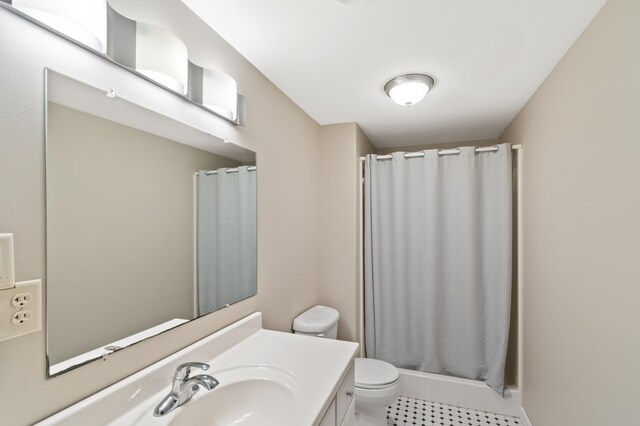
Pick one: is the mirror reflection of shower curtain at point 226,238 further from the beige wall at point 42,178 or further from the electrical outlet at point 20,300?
the electrical outlet at point 20,300

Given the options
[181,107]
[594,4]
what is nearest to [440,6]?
[594,4]

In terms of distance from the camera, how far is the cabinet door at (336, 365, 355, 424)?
1.07 metres

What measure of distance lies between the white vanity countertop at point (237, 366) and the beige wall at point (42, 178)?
0.04 meters

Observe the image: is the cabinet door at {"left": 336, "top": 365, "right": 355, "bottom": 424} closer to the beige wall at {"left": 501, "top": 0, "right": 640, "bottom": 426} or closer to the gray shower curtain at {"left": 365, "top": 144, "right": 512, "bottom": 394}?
the beige wall at {"left": 501, "top": 0, "right": 640, "bottom": 426}

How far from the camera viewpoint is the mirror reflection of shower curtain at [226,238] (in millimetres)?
1197

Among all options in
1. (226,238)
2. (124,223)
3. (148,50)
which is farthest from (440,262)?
(148,50)

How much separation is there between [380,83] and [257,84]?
29.4 inches

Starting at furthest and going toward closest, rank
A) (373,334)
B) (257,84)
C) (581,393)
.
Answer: (373,334) < (257,84) < (581,393)

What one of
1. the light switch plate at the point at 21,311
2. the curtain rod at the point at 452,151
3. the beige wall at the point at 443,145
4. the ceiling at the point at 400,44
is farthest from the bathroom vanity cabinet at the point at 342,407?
the beige wall at the point at 443,145

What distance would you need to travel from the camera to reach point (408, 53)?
Answer: 1452 millimetres

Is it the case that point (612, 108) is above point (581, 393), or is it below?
above

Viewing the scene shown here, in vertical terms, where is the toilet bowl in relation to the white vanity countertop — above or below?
below

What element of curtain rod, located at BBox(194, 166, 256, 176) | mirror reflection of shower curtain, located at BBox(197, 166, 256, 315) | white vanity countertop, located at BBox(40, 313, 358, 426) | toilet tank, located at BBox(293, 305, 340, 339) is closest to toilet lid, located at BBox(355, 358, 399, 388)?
toilet tank, located at BBox(293, 305, 340, 339)

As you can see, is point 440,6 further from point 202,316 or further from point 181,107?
point 202,316
